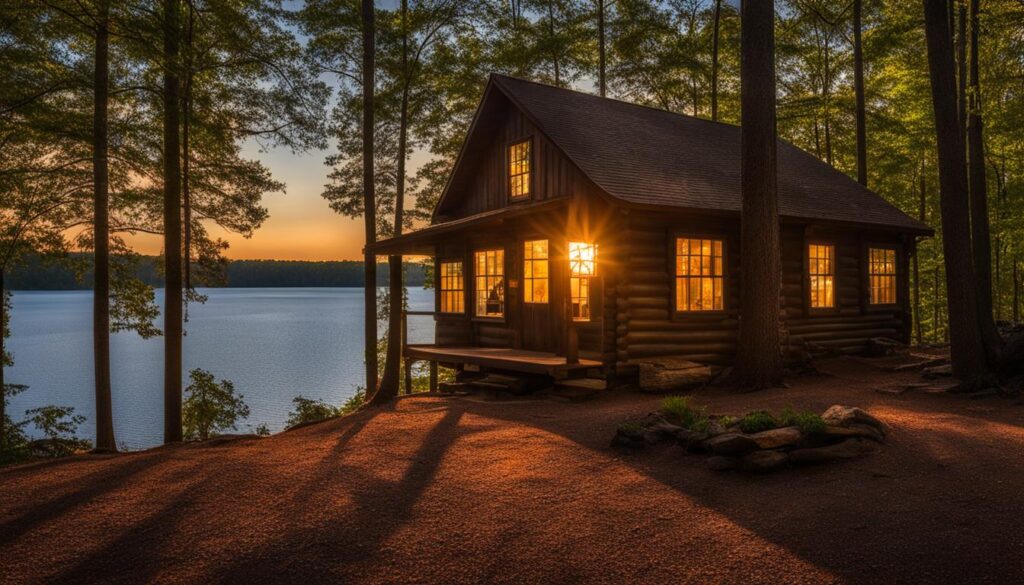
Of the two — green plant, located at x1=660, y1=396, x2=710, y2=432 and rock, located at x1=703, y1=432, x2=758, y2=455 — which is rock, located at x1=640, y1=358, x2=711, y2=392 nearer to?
green plant, located at x1=660, y1=396, x2=710, y2=432

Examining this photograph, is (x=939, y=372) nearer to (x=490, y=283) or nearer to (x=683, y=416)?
(x=683, y=416)

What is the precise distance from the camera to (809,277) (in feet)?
A: 42.4

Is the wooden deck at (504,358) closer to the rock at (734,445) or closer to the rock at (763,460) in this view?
the rock at (734,445)

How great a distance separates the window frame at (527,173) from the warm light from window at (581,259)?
2.75 meters

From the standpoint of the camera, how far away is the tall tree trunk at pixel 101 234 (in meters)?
10.6

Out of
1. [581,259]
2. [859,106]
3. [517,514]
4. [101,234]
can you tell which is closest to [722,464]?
[517,514]

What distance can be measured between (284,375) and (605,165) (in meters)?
31.4

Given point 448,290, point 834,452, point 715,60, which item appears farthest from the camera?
point 715,60

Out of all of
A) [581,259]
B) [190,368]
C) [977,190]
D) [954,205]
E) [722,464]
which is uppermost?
[977,190]

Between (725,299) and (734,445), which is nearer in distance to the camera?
(734,445)

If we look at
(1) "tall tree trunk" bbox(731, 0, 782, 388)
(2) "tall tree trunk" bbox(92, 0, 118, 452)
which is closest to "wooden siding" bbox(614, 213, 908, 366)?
(1) "tall tree trunk" bbox(731, 0, 782, 388)

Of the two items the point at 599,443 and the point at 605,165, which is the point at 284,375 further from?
the point at 599,443

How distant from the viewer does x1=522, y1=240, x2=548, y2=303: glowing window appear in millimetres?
11922

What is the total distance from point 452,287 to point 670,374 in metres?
6.16
